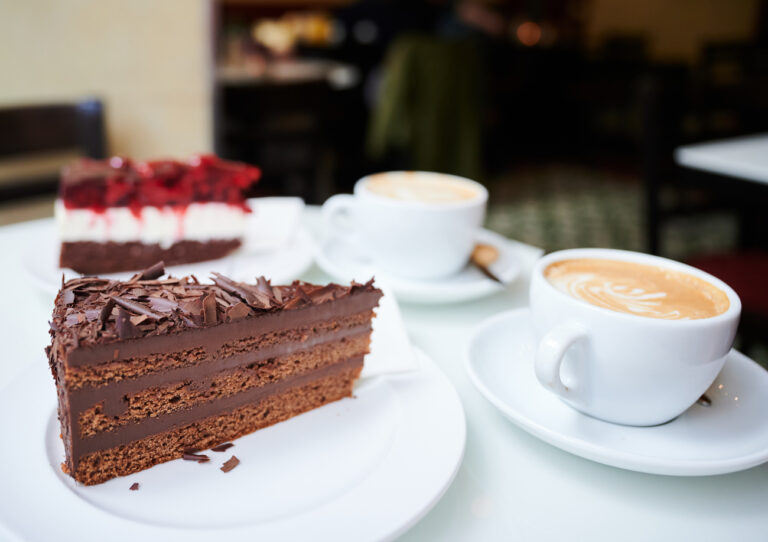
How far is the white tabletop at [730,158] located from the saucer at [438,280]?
85cm

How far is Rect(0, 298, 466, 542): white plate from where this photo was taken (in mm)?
517

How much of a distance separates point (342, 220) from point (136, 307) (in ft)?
2.16

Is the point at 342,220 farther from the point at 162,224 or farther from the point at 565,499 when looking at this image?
the point at 565,499

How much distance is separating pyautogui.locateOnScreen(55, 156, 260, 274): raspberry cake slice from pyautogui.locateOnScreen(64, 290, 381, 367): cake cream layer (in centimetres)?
51

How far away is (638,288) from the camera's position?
2.45 feet

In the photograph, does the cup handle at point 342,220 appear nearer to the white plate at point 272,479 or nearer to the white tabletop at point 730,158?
the white plate at point 272,479

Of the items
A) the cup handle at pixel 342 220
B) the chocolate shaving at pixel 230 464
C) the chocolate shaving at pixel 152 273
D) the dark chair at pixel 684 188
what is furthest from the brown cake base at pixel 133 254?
the dark chair at pixel 684 188

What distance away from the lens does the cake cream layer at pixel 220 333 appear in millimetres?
625

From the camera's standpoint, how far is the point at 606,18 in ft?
30.3

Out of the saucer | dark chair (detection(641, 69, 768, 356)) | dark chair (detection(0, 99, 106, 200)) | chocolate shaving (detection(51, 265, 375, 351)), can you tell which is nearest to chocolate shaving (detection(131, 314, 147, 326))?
chocolate shaving (detection(51, 265, 375, 351))

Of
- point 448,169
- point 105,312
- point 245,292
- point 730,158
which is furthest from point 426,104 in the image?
point 105,312

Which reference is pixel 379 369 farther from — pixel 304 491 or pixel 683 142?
pixel 683 142

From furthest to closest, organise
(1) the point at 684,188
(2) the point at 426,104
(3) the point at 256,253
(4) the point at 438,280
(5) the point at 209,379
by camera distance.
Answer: (2) the point at 426,104 < (1) the point at 684,188 < (3) the point at 256,253 < (4) the point at 438,280 < (5) the point at 209,379

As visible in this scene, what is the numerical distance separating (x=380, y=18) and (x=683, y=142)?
12.1 feet
